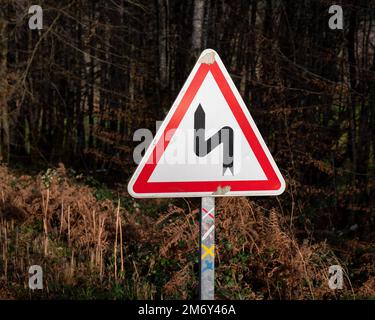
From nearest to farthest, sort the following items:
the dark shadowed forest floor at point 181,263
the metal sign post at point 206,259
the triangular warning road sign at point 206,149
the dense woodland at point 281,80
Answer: the metal sign post at point 206,259, the triangular warning road sign at point 206,149, the dark shadowed forest floor at point 181,263, the dense woodland at point 281,80

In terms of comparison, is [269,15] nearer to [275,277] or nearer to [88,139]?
[275,277]

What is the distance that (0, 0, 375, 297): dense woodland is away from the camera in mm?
8742

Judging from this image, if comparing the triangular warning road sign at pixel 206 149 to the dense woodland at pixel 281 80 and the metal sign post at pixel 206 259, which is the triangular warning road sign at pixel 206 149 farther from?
the dense woodland at pixel 281 80

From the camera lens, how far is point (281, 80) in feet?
29.3

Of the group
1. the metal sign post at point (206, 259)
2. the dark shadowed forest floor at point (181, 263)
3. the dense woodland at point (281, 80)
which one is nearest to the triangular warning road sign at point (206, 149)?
the metal sign post at point (206, 259)

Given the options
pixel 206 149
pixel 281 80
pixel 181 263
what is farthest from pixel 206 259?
pixel 281 80

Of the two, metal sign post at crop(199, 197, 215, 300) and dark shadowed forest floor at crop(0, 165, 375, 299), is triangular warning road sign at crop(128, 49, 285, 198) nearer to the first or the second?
metal sign post at crop(199, 197, 215, 300)

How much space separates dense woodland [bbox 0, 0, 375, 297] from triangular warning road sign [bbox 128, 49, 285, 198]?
291cm

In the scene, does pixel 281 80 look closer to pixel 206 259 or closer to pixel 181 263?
pixel 181 263

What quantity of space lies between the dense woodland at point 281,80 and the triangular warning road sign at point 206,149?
115 inches

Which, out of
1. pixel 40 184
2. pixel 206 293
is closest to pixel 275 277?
pixel 206 293

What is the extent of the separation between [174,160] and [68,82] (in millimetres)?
14844

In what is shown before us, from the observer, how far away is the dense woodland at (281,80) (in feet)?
28.7

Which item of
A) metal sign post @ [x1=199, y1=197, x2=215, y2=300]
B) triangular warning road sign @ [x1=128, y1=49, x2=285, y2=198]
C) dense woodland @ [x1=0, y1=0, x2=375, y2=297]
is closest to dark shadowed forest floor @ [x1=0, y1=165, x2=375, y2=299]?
dense woodland @ [x1=0, y1=0, x2=375, y2=297]
